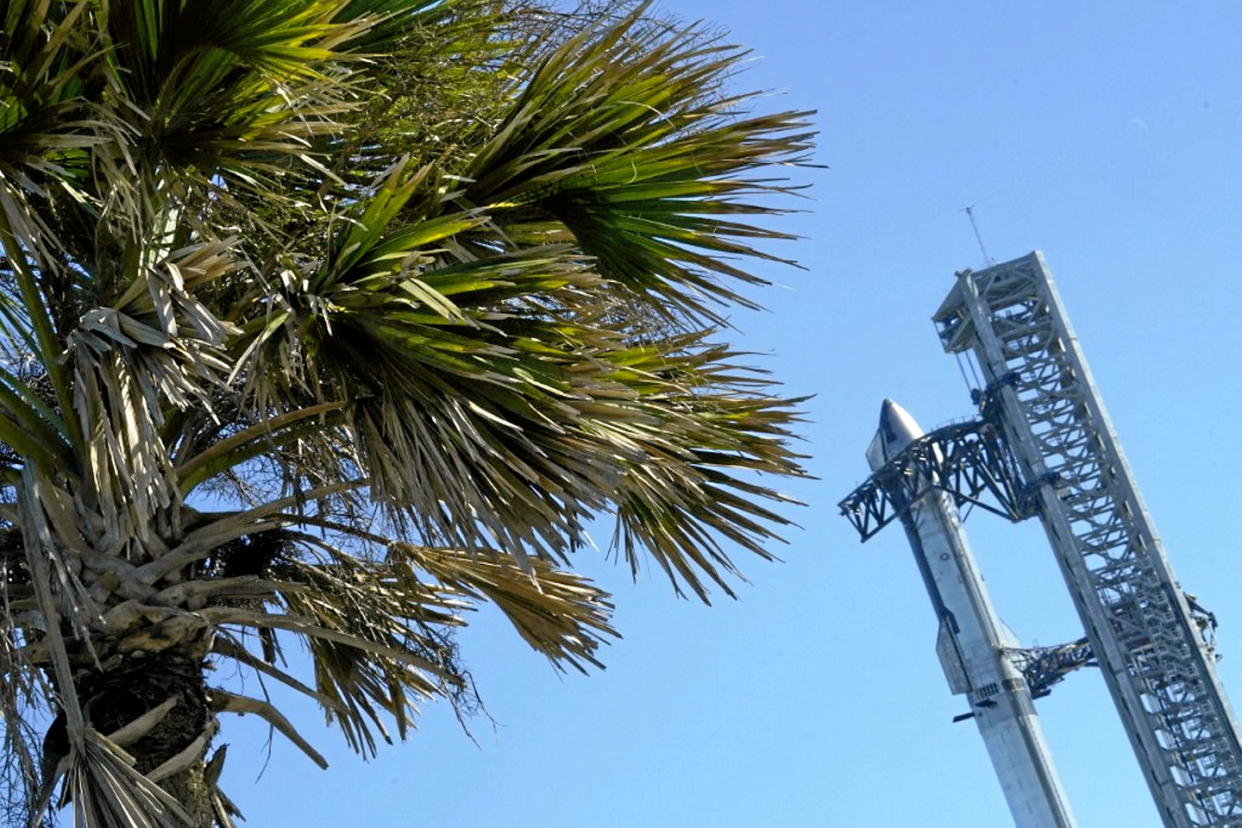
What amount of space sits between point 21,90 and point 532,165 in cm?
147

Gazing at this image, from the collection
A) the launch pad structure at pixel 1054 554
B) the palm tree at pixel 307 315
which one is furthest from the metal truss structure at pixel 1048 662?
the palm tree at pixel 307 315

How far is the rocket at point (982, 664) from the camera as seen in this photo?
5488 centimetres

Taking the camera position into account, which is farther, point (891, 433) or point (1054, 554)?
point (891, 433)

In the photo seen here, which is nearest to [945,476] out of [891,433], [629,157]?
[891,433]

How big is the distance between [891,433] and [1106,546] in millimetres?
13333

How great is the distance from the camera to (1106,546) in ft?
150

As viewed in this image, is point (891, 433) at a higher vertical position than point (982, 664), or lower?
higher

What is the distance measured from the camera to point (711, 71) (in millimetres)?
5590

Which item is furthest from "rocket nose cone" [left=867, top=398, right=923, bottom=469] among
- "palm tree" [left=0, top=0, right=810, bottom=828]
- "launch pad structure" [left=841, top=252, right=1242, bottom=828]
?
"palm tree" [left=0, top=0, right=810, bottom=828]

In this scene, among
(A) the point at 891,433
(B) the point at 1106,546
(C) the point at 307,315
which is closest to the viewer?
(C) the point at 307,315

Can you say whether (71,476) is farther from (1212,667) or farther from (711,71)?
(1212,667)

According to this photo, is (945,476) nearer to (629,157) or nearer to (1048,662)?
(1048,662)

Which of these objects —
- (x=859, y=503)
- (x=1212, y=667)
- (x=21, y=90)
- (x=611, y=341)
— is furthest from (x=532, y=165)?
(x=859, y=503)

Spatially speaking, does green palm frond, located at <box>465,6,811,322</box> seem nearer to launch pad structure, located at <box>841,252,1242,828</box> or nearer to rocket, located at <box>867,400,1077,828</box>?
launch pad structure, located at <box>841,252,1242,828</box>
